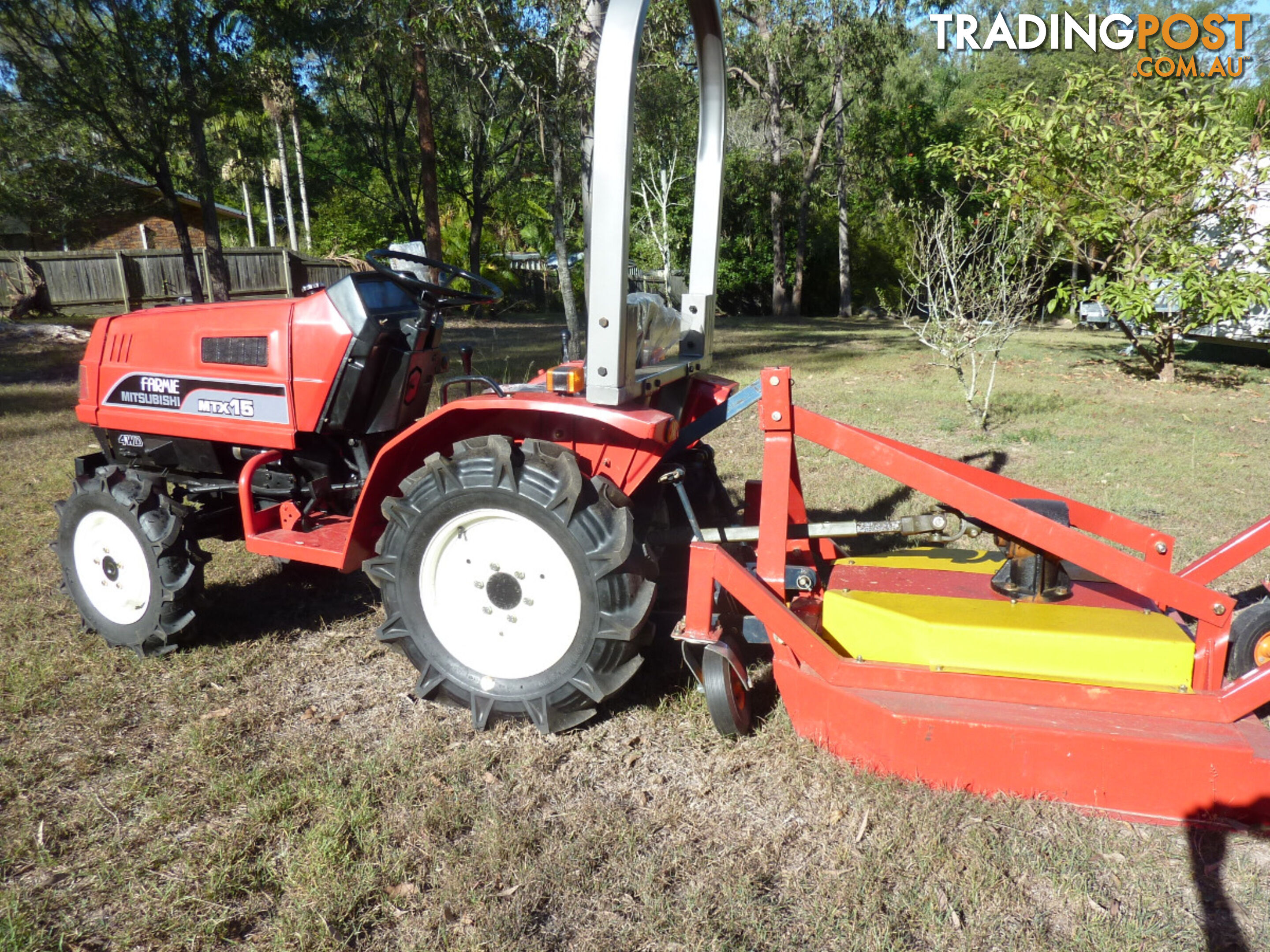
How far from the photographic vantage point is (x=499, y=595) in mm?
3027

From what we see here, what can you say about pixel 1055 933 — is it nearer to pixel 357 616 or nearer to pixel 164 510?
pixel 357 616

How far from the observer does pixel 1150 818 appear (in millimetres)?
2518

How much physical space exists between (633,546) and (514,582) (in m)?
0.45

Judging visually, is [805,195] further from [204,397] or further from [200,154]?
[204,397]

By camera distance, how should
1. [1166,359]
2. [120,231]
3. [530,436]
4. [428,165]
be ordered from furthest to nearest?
[120,231]
[428,165]
[1166,359]
[530,436]

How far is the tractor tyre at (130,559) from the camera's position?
11.5 feet

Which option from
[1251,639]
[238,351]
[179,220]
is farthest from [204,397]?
[179,220]

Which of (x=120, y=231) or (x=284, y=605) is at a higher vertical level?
(x=120, y=231)

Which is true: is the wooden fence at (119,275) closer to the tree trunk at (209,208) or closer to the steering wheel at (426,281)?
the tree trunk at (209,208)

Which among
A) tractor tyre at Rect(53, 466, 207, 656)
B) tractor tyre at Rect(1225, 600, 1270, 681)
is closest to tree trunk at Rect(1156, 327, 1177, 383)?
tractor tyre at Rect(1225, 600, 1270, 681)

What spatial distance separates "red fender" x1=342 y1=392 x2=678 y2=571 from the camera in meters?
2.76

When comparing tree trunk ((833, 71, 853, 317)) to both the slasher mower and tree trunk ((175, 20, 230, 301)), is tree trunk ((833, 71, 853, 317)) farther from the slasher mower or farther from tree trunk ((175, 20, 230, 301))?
the slasher mower

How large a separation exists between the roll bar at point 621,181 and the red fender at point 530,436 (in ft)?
0.43

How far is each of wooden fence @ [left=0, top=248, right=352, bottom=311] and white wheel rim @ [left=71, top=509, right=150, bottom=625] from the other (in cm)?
1509
